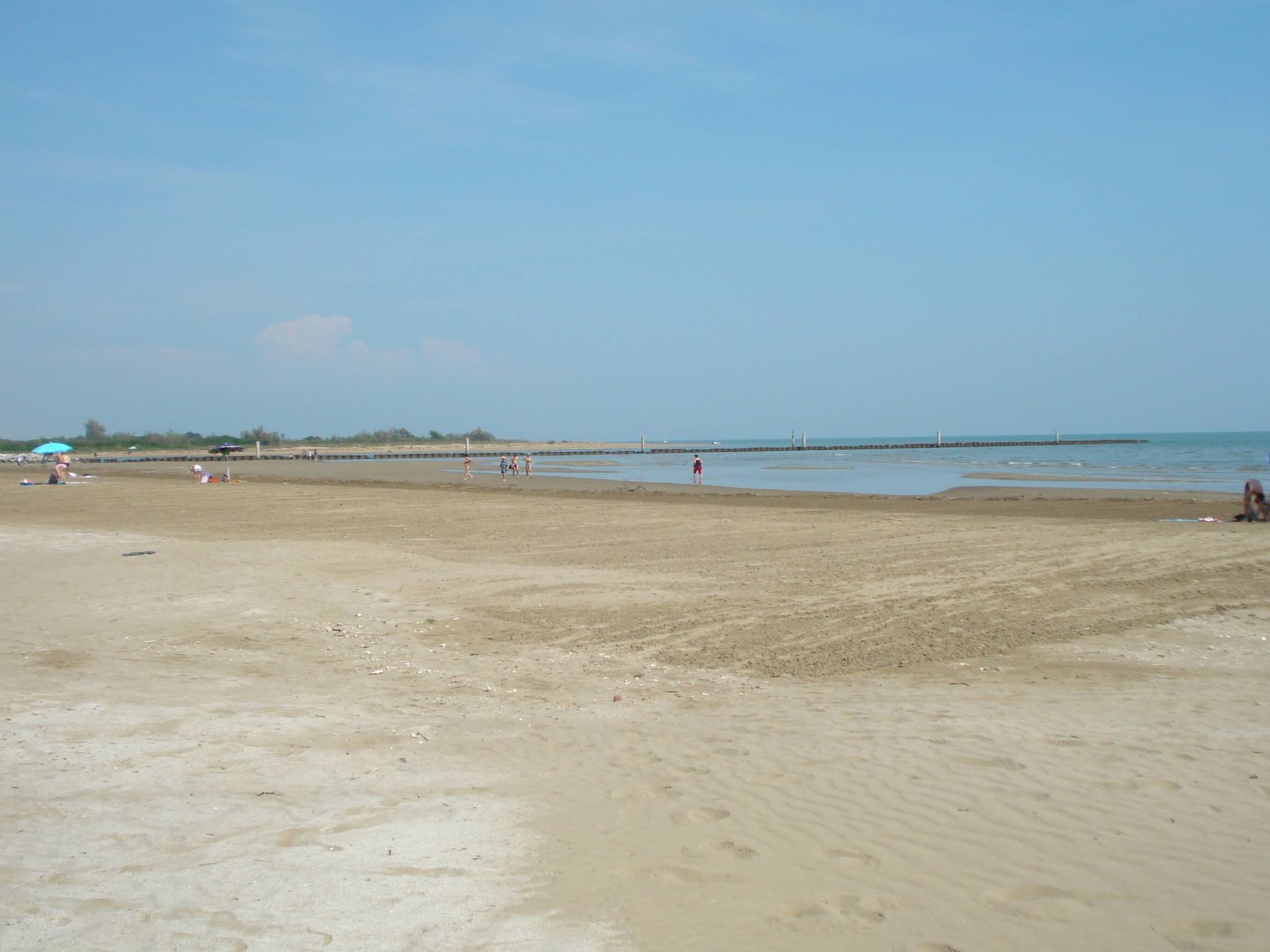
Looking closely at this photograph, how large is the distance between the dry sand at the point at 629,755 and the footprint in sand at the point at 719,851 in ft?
0.08

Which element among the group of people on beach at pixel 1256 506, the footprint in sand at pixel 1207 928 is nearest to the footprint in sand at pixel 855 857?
the footprint in sand at pixel 1207 928

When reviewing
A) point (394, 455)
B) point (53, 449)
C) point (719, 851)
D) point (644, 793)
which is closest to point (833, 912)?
point (719, 851)

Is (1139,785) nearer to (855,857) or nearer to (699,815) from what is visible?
(855,857)

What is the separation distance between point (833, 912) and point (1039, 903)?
33.2 inches

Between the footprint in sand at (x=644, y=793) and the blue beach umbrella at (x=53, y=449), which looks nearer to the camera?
the footprint in sand at (x=644, y=793)

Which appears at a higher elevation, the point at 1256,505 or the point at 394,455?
the point at 394,455

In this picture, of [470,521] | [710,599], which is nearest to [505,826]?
[710,599]

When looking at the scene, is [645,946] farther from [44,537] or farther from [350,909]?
[44,537]

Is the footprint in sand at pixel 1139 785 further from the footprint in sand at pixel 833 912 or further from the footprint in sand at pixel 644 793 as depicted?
the footprint in sand at pixel 644 793

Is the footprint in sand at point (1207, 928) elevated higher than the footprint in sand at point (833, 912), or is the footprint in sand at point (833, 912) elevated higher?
the footprint in sand at point (833, 912)

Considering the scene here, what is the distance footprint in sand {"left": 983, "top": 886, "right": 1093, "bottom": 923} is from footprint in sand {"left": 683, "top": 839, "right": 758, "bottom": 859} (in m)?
1.01

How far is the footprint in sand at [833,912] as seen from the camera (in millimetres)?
3768

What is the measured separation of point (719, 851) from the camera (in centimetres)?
445

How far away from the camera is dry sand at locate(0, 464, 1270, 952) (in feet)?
12.6
